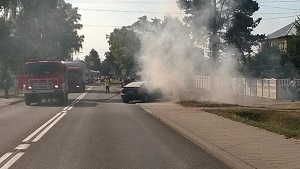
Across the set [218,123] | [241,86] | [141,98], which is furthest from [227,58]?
[218,123]

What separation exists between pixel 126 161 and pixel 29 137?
5499mm

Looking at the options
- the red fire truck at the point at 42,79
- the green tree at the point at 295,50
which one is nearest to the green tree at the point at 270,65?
the green tree at the point at 295,50

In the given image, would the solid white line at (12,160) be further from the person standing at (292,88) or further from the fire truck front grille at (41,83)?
the person standing at (292,88)

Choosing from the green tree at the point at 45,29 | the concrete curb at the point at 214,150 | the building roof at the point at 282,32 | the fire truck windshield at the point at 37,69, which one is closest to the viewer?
the concrete curb at the point at 214,150

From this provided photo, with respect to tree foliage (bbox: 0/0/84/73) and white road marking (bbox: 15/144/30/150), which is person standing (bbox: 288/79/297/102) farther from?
white road marking (bbox: 15/144/30/150)

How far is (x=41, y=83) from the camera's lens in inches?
1335

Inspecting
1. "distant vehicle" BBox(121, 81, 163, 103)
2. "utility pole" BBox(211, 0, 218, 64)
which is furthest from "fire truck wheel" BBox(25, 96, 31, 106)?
"utility pole" BBox(211, 0, 218, 64)

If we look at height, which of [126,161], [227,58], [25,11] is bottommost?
[126,161]

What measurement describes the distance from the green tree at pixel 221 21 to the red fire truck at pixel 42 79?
41.4 feet

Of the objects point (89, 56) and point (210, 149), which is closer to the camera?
point (210, 149)

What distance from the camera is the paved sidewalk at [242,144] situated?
10.0 m

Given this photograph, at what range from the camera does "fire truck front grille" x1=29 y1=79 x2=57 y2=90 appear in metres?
33.8

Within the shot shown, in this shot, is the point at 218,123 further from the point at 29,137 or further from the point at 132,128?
the point at 29,137

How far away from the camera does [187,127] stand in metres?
17.1
